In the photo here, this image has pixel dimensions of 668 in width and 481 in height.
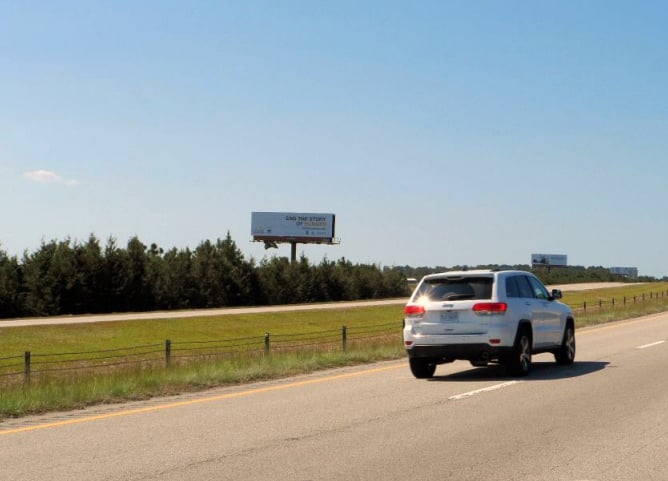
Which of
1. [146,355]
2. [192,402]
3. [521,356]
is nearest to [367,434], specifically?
[192,402]

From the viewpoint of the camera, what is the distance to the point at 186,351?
3666 cm

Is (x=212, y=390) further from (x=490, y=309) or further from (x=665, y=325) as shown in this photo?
(x=665, y=325)

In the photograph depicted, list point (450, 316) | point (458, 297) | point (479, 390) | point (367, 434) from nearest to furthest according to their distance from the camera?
point (367, 434), point (479, 390), point (450, 316), point (458, 297)

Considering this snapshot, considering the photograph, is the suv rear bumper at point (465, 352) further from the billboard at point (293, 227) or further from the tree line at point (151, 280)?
the billboard at point (293, 227)

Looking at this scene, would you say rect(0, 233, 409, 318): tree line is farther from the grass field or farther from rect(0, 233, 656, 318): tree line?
the grass field

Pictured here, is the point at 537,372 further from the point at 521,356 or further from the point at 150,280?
the point at 150,280

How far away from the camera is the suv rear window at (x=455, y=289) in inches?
651

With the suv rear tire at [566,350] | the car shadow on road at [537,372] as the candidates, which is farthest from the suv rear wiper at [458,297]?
the suv rear tire at [566,350]

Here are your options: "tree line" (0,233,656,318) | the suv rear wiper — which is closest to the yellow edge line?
the suv rear wiper

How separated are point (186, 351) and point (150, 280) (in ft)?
130

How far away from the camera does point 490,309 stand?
53.2ft

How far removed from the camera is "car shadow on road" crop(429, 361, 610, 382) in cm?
1662

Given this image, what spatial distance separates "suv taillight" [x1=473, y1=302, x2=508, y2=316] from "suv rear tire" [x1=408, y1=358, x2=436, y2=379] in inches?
55.6

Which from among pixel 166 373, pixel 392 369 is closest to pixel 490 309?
pixel 392 369
